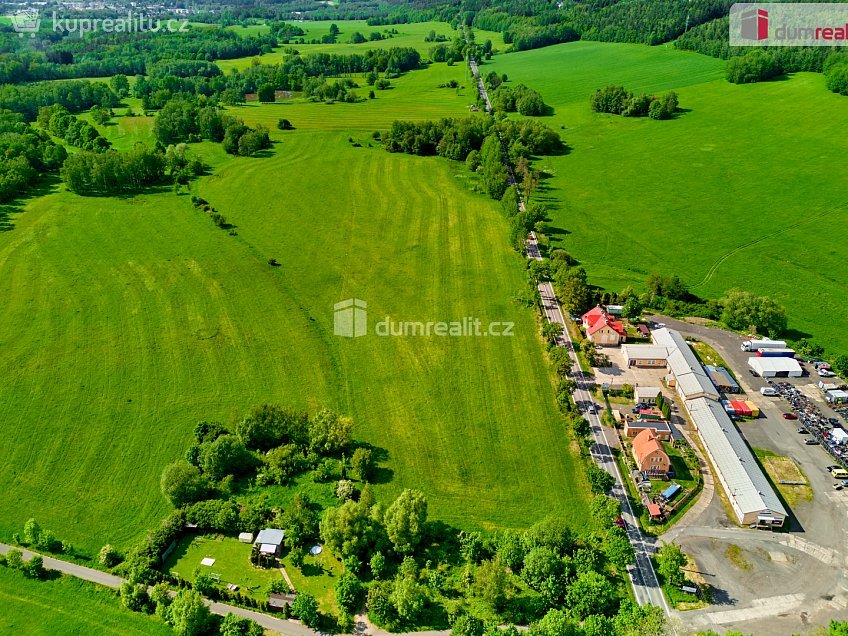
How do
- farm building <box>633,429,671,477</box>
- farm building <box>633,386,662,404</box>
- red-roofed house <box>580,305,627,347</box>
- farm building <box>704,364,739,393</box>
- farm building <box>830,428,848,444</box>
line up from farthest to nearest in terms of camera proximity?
1. red-roofed house <box>580,305,627,347</box>
2. farm building <box>704,364,739,393</box>
3. farm building <box>633,386,662,404</box>
4. farm building <box>830,428,848,444</box>
5. farm building <box>633,429,671,477</box>

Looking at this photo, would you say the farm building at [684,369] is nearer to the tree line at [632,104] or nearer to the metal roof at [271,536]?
the metal roof at [271,536]

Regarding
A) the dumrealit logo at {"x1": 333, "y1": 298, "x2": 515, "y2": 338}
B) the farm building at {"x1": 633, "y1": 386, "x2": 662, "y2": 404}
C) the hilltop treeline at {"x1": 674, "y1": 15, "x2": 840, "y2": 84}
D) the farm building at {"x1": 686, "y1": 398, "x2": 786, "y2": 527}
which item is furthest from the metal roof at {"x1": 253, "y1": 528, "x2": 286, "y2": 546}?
the hilltop treeline at {"x1": 674, "y1": 15, "x2": 840, "y2": 84}

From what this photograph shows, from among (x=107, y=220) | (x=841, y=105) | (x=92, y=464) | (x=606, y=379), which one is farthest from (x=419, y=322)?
(x=841, y=105)

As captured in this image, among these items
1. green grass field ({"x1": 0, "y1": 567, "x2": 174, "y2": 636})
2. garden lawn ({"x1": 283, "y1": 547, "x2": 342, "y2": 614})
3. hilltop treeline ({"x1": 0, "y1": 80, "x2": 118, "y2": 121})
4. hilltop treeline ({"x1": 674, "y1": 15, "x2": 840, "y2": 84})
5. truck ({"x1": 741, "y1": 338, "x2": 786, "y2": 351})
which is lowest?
green grass field ({"x1": 0, "y1": 567, "x2": 174, "y2": 636})

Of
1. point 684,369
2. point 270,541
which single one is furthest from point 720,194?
point 270,541

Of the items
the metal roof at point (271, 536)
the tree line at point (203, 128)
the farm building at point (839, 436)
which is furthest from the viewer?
the tree line at point (203, 128)

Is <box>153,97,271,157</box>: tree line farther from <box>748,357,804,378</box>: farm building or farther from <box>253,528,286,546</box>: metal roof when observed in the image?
<box>748,357,804,378</box>: farm building

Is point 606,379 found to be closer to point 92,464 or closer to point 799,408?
point 799,408

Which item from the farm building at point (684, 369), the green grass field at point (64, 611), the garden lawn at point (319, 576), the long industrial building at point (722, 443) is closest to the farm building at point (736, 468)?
the long industrial building at point (722, 443)
